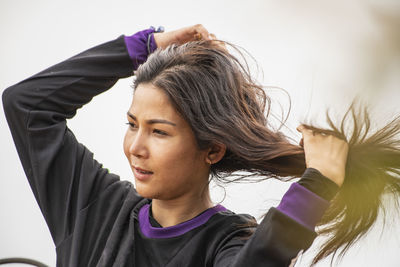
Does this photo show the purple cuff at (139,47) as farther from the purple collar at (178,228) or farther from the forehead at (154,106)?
the purple collar at (178,228)

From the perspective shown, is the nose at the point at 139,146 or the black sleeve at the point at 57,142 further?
the black sleeve at the point at 57,142

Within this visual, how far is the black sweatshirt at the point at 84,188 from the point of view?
0.72 m

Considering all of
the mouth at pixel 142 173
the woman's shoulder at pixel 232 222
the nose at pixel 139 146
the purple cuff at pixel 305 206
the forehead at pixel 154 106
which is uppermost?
the forehead at pixel 154 106

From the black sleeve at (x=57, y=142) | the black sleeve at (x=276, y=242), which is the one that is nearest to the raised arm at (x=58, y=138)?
the black sleeve at (x=57, y=142)

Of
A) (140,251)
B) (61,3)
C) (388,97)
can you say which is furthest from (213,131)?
(61,3)

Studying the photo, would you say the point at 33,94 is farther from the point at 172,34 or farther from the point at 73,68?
the point at 172,34

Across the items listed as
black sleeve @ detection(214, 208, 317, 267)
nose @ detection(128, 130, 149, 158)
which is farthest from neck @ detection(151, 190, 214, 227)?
black sleeve @ detection(214, 208, 317, 267)

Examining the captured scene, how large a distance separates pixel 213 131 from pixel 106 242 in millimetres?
272

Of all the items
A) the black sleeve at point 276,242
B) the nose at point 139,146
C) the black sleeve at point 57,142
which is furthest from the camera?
the black sleeve at point 57,142

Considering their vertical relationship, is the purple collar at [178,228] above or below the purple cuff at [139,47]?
below

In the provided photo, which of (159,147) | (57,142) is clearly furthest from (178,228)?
(57,142)

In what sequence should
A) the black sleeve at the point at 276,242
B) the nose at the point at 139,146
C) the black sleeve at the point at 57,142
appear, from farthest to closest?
the black sleeve at the point at 57,142 < the nose at the point at 139,146 < the black sleeve at the point at 276,242

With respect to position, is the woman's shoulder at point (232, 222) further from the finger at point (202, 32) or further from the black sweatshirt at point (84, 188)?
the finger at point (202, 32)

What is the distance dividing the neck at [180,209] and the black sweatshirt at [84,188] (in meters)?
0.02
